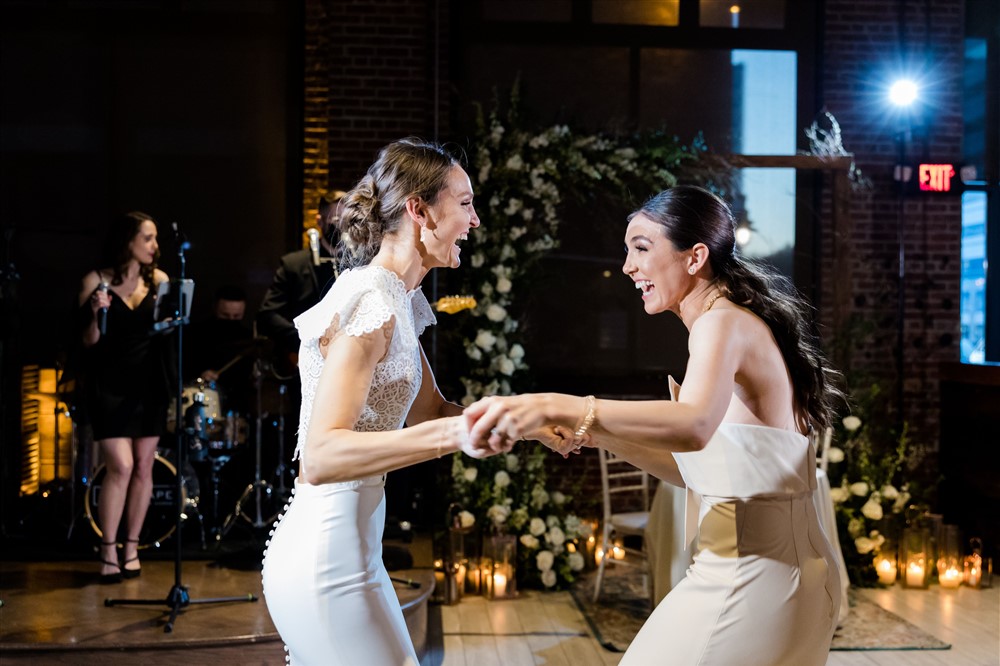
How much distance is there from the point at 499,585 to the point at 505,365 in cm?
121

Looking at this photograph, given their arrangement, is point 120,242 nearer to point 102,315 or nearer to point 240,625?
point 102,315

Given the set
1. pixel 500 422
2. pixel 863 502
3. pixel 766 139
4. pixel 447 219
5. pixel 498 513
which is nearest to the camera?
pixel 500 422

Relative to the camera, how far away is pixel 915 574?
5.97 metres

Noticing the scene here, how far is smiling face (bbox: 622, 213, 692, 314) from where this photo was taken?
7.08 feet

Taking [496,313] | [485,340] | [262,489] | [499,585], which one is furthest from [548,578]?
[262,489]

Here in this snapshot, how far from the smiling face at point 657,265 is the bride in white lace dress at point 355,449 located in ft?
1.43

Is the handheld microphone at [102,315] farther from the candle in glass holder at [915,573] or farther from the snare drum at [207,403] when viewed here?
the candle in glass holder at [915,573]

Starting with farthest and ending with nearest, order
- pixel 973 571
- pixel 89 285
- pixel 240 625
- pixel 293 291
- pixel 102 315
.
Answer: pixel 973 571
pixel 293 291
pixel 89 285
pixel 102 315
pixel 240 625

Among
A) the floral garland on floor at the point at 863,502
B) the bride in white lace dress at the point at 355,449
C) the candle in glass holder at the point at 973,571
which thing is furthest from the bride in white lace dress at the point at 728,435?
the candle in glass holder at the point at 973,571

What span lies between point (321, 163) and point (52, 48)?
2.01m

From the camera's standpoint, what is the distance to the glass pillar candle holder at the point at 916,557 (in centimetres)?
597

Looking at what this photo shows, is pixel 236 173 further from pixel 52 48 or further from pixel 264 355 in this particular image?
pixel 264 355

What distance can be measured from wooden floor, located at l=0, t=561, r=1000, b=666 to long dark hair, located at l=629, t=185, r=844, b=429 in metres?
2.68

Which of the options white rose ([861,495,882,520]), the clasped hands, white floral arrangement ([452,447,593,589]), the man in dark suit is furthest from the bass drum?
the clasped hands
